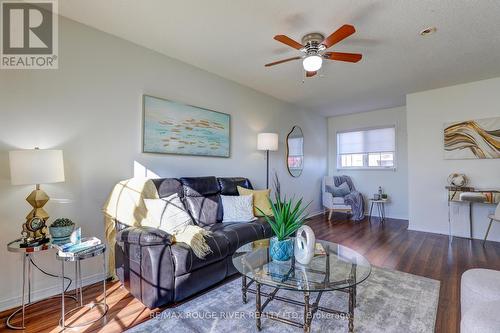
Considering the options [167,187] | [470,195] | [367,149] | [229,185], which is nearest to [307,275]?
[167,187]

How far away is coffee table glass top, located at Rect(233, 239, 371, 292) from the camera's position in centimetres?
155

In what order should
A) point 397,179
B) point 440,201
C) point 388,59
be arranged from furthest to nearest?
point 397,179, point 440,201, point 388,59

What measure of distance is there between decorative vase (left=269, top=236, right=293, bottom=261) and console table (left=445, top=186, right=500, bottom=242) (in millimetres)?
3420

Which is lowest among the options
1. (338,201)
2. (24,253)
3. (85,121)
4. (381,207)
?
(381,207)

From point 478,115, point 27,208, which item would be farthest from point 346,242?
point 27,208

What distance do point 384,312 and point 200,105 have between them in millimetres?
3086

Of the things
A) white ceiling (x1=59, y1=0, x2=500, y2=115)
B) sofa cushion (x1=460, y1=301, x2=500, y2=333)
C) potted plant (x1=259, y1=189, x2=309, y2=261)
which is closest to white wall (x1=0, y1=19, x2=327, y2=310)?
white ceiling (x1=59, y1=0, x2=500, y2=115)

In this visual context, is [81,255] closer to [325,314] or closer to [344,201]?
[325,314]

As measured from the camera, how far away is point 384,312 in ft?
6.21

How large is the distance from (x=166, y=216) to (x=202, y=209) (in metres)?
0.54

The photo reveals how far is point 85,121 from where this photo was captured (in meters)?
2.40

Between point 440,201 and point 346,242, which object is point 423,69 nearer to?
point 440,201

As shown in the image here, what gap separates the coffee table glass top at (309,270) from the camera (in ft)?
5.09

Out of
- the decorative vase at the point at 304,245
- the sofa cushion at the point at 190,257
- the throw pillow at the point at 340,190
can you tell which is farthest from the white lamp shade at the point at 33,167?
the throw pillow at the point at 340,190
